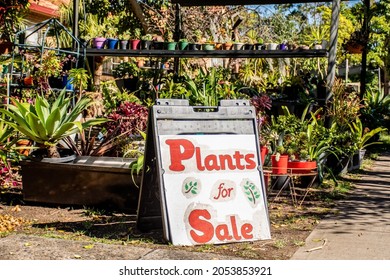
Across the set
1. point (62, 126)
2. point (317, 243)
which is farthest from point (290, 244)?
point (62, 126)

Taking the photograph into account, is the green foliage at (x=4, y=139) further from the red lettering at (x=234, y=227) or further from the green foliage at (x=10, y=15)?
the green foliage at (x=10, y=15)

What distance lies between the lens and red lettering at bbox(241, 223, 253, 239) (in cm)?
579

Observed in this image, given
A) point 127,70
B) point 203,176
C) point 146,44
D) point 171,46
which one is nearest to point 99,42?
point 146,44

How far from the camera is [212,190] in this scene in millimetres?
5824

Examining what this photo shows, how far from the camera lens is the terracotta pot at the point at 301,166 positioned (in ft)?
25.0

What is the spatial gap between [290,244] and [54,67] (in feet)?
15.6

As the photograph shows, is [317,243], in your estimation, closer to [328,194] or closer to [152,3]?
[328,194]

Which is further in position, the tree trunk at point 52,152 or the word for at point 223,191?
the tree trunk at point 52,152

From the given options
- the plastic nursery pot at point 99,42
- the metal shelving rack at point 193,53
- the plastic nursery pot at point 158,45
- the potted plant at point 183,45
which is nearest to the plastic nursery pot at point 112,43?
the plastic nursery pot at point 99,42

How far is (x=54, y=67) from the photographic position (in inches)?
364

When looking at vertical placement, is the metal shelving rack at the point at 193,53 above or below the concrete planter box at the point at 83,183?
above

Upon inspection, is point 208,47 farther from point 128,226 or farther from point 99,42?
point 128,226

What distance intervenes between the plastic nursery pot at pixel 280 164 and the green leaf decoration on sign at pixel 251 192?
1.64 metres

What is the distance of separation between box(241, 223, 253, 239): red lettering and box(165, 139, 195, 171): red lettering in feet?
2.39
